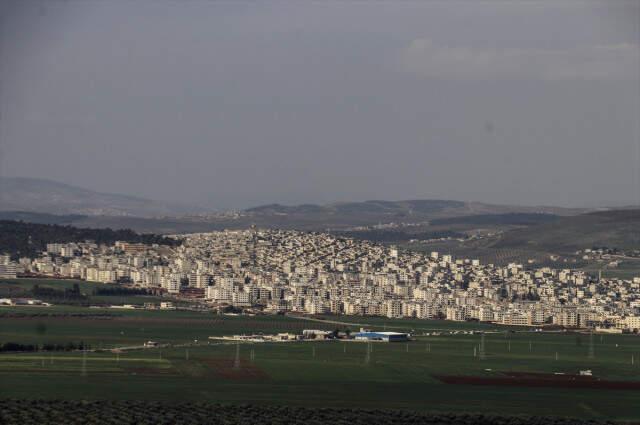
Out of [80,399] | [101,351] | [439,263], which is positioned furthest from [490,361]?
[439,263]

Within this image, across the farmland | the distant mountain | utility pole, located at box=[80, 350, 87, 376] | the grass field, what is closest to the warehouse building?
the farmland

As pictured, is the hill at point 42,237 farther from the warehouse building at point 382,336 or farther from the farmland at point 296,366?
the warehouse building at point 382,336

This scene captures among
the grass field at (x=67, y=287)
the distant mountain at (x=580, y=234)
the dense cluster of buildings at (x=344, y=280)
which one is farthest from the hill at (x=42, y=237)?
the distant mountain at (x=580, y=234)

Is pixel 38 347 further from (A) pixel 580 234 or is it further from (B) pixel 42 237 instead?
(A) pixel 580 234

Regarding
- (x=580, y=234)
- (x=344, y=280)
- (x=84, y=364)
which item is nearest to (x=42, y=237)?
(x=344, y=280)

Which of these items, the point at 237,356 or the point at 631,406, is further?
the point at 237,356

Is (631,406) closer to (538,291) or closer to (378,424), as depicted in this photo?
(378,424)

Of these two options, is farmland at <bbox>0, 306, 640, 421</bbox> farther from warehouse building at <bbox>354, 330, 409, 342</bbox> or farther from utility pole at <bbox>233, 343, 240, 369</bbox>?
warehouse building at <bbox>354, 330, 409, 342</bbox>
